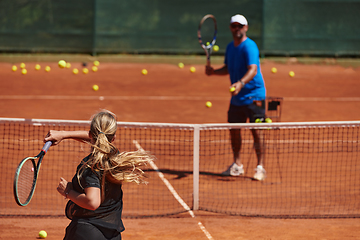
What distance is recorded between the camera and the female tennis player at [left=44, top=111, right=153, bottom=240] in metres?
2.96

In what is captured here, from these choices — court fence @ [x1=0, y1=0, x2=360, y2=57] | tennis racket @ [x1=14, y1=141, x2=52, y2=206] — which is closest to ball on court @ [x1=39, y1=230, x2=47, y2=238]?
tennis racket @ [x1=14, y1=141, x2=52, y2=206]

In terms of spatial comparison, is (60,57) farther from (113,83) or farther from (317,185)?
(317,185)

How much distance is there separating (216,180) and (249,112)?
3.62ft

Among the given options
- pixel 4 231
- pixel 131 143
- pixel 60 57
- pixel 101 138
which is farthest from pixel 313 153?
pixel 60 57

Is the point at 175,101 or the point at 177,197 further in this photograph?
the point at 175,101

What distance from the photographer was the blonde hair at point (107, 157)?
298cm

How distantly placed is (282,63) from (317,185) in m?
10.9

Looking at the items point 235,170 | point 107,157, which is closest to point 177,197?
point 235,170

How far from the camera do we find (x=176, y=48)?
1681cm

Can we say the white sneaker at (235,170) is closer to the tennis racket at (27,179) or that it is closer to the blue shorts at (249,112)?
the blue shorts at (249,112)

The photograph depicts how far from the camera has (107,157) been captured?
3020 mm

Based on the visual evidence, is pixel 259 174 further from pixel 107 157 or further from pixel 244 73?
pixel 107 157

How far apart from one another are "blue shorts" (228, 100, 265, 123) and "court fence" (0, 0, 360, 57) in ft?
32.9

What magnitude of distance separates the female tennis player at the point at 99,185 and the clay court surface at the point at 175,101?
6.22 ft
